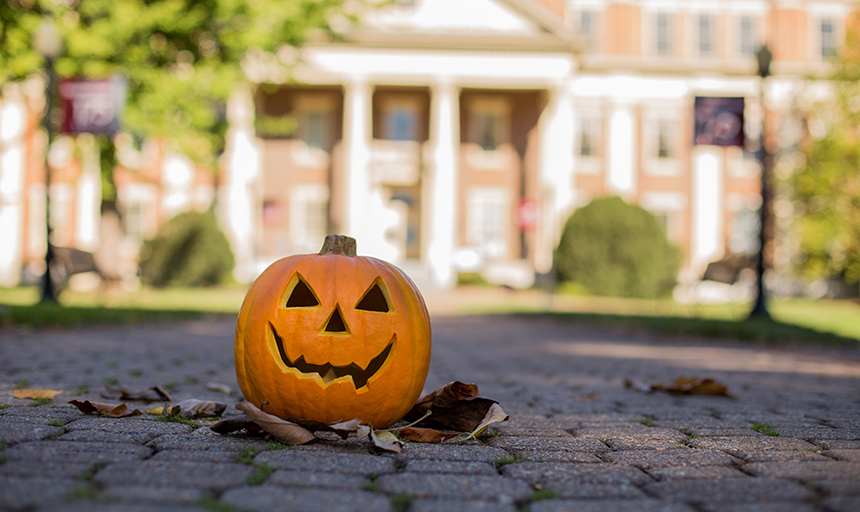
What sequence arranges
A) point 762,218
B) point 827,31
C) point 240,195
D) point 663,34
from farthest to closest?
point 827,31
point 663,34
point 240,195
point 762,218

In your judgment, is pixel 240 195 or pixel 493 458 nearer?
pixel 493 458

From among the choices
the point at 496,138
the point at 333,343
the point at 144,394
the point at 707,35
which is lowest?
the point at 144,394

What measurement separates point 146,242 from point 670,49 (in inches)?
882

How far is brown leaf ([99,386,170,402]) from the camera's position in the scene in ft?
11.0

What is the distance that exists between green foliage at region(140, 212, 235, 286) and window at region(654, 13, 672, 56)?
20.4 meters

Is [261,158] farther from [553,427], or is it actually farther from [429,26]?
[553,427]

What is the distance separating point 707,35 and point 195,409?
1209 inches

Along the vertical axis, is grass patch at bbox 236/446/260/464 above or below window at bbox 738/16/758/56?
below

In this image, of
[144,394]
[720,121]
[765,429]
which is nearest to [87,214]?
[720,121]

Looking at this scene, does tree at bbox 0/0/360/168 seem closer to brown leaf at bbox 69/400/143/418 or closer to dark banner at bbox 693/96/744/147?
dark banner at bbox 693/96/744/147

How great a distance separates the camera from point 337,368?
2.75 m

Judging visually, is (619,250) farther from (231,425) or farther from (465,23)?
(231,425)

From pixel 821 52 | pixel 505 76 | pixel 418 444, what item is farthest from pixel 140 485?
pixel 821 52

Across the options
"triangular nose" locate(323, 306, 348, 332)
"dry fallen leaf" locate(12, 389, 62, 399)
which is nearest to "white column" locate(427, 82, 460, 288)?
"dry fallen leaf" locate(12, 389, 62, 399)
